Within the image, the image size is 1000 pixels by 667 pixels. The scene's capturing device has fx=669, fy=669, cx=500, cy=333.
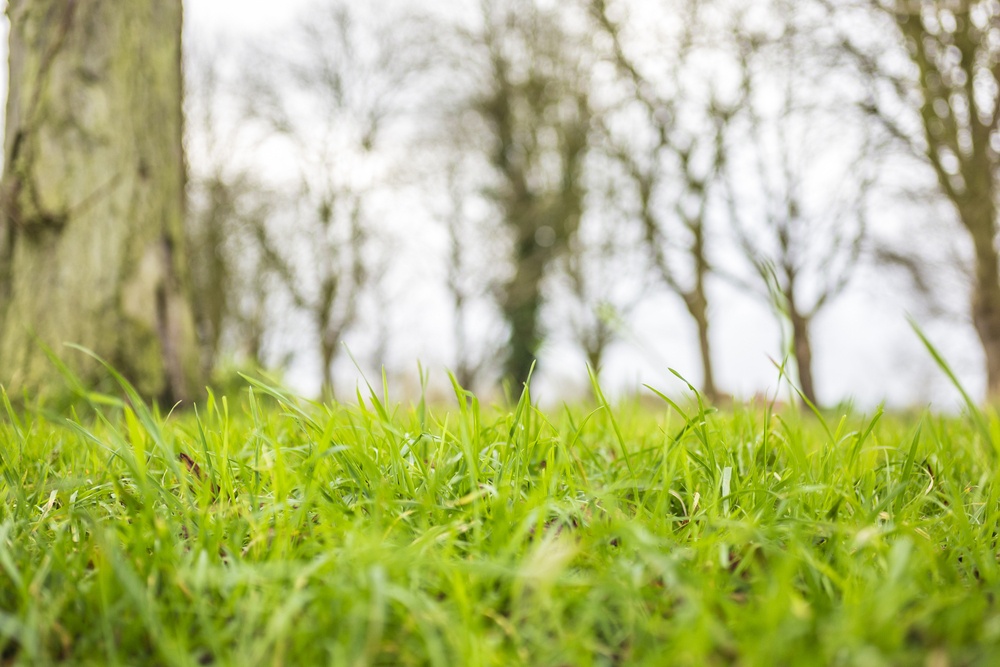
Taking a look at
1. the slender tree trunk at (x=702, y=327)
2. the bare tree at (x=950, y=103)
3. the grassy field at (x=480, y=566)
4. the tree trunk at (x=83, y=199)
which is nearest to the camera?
the grassy field at (x=480, y=566)

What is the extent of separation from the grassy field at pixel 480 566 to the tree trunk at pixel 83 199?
1.98 metres

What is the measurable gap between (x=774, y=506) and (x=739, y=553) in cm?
22

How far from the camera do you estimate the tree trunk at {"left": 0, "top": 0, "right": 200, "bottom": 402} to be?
3035 millimetres

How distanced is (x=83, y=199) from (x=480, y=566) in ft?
10.2

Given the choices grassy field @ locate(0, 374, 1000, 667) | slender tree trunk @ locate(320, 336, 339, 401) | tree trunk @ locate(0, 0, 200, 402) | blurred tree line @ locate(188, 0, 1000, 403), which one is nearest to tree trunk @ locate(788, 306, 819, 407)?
blurred tree line @ locate(188, 0, 1000, 403)

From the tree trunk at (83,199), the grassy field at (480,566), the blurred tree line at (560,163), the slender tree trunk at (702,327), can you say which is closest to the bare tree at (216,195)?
the blurred tree line at (560,163)

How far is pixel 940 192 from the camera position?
9609 mm

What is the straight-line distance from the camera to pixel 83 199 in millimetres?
3119

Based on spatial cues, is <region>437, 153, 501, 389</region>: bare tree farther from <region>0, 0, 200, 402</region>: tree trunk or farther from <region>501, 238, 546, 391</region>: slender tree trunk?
<region>0, 0, 200, 402</region>: tree trunk

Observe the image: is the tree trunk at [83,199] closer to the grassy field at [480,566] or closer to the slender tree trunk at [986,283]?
the grassy field at [480,566]

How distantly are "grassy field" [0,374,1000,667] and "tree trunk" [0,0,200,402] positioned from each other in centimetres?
198

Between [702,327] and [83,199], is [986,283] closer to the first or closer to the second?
[702,327]

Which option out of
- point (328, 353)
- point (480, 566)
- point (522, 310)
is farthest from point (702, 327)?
point (480, 566)

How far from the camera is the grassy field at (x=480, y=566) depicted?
2.40 feet
